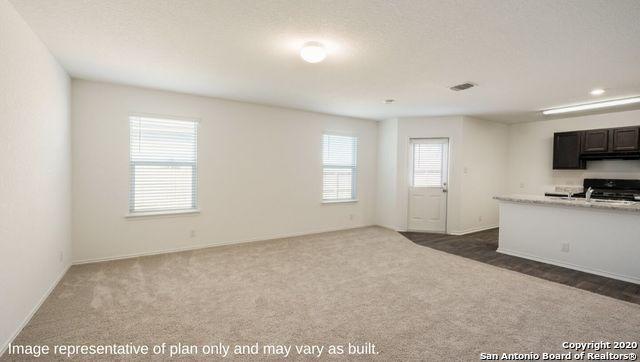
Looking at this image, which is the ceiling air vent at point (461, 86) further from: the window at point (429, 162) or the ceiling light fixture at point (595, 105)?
the ceiling light fixture at point (595, 105)

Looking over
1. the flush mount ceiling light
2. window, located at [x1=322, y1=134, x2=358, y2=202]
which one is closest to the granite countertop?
window, located at [x1=322, y1=134, x2=358, y2=202]

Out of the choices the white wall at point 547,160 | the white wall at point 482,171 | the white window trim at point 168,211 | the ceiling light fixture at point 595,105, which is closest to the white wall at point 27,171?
the white window trim at point 168,211

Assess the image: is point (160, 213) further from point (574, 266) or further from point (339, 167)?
point (574, 266)

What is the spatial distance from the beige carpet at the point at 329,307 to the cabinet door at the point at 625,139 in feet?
11.8

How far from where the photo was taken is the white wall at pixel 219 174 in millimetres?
3934

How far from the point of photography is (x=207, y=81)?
3.89 metres

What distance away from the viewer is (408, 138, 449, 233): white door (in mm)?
6184

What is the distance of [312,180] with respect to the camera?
19.3 feet

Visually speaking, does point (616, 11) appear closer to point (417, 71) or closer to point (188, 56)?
point (417, 71)

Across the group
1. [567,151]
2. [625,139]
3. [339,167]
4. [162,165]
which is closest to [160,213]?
[162,165]

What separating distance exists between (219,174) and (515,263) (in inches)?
188

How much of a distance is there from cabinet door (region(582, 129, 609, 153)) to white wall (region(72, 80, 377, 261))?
405 cm

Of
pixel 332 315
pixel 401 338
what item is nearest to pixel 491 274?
pixel 401 338

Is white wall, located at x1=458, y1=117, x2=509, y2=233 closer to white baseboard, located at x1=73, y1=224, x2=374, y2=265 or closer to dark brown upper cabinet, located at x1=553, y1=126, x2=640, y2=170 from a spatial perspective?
dark brown upper cabinet, located at x1=553, y1=126, x2=640, y2=170
